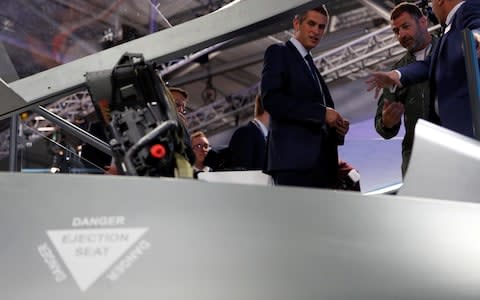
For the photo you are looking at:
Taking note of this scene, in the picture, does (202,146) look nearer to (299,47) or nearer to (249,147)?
(249,147)

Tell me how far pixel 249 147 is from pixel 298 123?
83 cm

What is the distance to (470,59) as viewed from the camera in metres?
1.70

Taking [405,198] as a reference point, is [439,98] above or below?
above

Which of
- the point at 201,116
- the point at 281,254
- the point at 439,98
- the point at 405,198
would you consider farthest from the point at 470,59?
the point at 201,116

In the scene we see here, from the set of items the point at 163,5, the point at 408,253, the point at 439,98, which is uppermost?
the point at 163,5

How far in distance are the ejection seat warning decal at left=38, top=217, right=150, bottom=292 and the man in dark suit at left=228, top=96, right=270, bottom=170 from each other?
1855 mm

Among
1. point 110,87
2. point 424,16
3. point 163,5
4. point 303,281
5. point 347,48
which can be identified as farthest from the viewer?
point 347,48

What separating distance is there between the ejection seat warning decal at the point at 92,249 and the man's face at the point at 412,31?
196cm

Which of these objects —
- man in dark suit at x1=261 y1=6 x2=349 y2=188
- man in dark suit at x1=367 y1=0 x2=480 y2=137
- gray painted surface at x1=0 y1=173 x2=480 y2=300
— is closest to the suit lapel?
man in dark suit at x1=261 y1=6 x2=349 y2=188

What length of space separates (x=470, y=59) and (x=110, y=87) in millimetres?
908

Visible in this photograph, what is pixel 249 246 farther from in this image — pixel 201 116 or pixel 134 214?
pixel 201 116

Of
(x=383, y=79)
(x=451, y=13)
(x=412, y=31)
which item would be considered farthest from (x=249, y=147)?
(x=451, y=13)

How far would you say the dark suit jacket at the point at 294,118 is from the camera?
2277mm

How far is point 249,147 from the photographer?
3.12 metres
